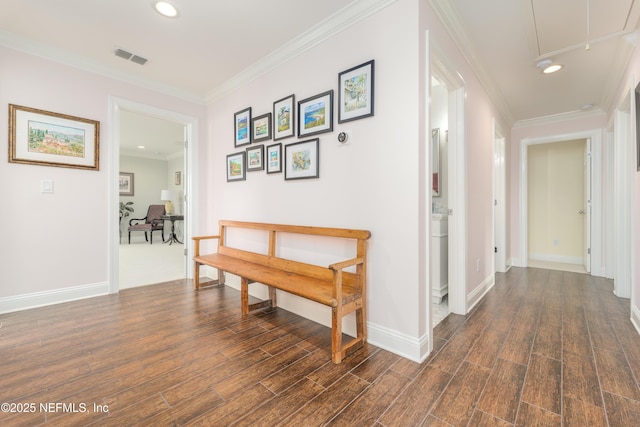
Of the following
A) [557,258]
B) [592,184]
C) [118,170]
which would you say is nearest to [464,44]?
[592,184]

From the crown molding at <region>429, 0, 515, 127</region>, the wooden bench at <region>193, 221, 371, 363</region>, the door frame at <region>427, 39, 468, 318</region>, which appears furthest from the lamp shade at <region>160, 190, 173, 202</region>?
the crown molding at <region>429, 0, 515, 127</region>

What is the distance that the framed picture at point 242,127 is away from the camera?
3104 millimetres

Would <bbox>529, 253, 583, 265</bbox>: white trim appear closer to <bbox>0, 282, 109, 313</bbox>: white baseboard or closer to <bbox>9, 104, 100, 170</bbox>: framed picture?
<bbox>0, 282, 109, 313</bbox>: white baseboard

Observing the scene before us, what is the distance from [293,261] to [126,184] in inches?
299

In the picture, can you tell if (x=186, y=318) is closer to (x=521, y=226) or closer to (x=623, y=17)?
(x=623, y=17)

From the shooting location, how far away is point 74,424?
123cm

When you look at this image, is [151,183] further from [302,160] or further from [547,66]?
[547,66]

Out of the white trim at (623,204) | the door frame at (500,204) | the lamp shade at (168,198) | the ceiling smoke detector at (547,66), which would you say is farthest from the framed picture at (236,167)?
the lamp shade at (168,198)

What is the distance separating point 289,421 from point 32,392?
1.37 metres

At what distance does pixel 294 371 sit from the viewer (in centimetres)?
164

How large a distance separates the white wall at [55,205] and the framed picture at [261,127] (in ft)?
5.14

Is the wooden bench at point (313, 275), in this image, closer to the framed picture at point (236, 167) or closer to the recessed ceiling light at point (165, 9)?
the framed picture at point (236, 167)

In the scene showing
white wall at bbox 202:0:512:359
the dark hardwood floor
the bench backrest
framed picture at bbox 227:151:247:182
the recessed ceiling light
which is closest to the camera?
the dark hardwood floor

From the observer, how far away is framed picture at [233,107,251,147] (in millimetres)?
3104
